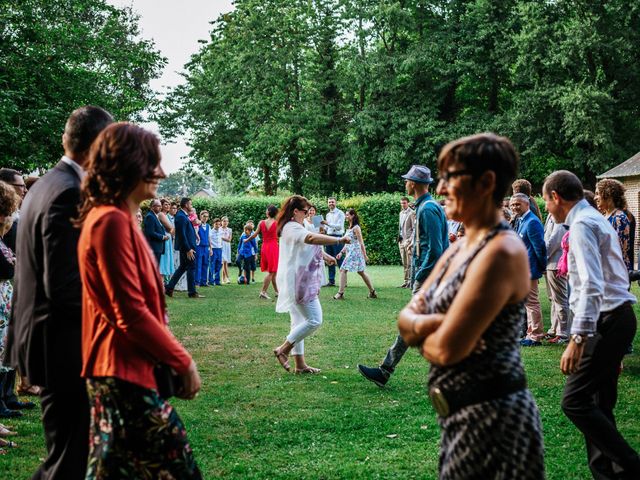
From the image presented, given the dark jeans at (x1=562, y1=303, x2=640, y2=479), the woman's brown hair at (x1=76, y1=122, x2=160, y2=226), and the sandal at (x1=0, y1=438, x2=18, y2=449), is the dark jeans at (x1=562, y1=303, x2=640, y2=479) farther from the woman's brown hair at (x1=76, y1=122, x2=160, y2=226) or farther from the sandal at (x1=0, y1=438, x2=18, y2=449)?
the sandal at (x1=0, y1=438, x2=18, y2=449)

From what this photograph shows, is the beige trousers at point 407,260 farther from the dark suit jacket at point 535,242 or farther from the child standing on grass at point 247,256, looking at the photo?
the dark suit jacket at point 535,242

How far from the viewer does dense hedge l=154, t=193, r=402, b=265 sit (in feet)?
110

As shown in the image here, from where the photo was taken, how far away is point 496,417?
265 centimetres

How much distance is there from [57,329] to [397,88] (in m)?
43.0

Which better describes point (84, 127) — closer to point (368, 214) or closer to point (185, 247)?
point (185, 247)

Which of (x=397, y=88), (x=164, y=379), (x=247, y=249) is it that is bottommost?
(x=247, y=249)

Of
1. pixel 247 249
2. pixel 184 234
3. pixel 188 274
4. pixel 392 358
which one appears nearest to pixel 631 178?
pixel 247 249

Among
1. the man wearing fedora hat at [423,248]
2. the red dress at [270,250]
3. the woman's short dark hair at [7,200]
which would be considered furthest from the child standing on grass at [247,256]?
the woman's short dark hair at [7,200]

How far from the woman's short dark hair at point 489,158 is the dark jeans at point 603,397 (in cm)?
225

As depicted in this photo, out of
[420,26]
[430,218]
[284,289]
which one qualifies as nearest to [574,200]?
[430,218]

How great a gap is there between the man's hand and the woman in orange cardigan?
2436mm

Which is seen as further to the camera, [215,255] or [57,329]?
[215,255]

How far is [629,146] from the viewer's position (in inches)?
1544

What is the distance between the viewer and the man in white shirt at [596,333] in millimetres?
4348
